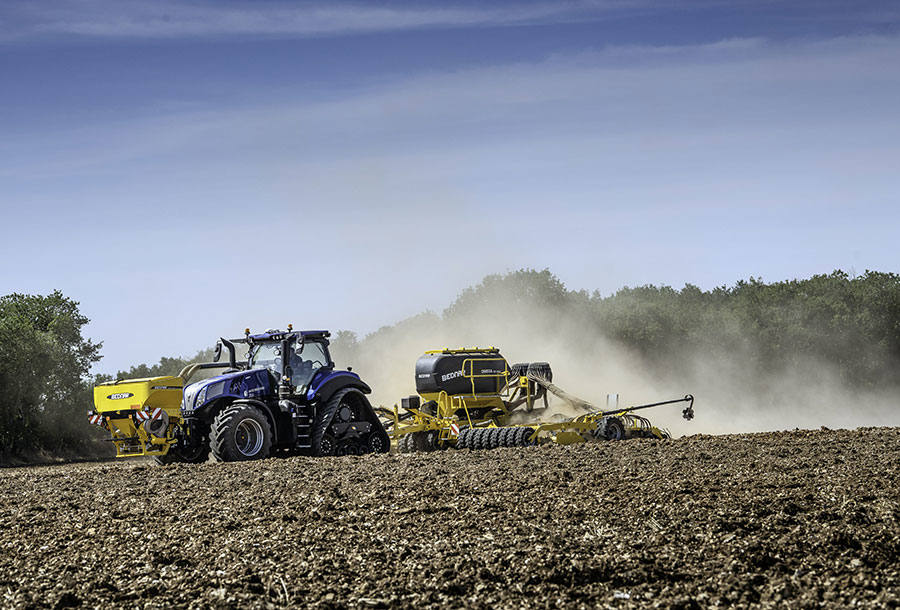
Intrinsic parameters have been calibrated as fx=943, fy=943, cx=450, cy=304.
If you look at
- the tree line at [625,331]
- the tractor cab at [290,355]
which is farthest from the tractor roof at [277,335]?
the tree line at [625,331]

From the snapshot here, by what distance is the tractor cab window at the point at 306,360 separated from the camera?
17.6 meters

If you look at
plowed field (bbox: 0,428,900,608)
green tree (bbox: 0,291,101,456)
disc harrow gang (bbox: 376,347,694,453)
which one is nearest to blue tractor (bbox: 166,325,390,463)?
disc harrow gang (bbox: 376,347,694,453)

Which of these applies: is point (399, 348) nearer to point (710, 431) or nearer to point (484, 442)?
point (710, 431)

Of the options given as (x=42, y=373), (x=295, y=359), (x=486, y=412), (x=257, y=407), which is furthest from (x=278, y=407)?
(x=42, y=373)

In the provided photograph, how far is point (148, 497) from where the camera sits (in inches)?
455

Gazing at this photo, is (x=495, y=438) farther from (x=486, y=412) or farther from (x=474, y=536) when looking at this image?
(x=474, y=536)

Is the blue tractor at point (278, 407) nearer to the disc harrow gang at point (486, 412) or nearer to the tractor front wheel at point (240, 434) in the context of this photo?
the tractor front wheel at point (240, 434)

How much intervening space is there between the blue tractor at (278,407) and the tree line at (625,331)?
16982mm

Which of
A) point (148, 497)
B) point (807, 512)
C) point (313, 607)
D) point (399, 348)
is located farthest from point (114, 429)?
point (399, 348)

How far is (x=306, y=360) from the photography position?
1795 cm

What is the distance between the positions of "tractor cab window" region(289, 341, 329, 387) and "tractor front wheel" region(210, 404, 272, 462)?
1.22 metres

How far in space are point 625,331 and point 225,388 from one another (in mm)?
31940

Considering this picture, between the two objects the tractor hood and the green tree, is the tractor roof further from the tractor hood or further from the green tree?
the green tree

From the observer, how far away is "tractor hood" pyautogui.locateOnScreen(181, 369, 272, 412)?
16.3 meters
